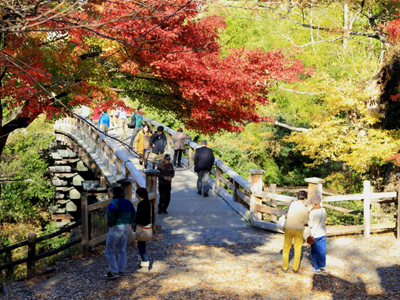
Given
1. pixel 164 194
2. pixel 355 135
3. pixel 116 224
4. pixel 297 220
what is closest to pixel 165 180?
pixel 164 194

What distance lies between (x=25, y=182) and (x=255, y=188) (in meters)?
18.4

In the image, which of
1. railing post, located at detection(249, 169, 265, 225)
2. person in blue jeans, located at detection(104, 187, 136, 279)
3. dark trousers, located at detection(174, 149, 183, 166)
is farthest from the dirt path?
dark trousers, located at detection(174, 149, 183, 166)

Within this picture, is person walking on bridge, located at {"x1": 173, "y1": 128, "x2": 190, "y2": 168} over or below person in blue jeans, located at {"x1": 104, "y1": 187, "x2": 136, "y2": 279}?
over

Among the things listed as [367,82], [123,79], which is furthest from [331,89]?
[123,79]

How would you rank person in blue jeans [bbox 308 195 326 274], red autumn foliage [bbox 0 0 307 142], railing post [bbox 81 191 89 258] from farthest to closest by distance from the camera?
red autumn foliage [bbox 0 0 307 142] < railing post [bbox 81 191 89 258] < person in blue jeans [bbox 308 195 326 274]

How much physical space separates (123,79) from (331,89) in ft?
30.2

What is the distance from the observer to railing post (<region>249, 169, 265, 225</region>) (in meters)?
11.5

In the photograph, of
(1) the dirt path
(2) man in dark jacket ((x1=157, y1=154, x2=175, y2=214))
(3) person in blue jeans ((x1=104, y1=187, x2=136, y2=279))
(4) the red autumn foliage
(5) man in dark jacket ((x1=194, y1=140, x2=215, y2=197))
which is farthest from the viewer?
(5) man in dark jacket ((x1=194, y1=140, x2=215, y2=197))

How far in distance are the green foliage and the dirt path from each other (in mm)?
17991

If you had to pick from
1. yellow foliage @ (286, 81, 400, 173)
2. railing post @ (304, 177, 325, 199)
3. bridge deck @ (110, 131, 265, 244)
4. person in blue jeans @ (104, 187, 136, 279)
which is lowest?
bridge deck @ (110, 131, 265, 244)

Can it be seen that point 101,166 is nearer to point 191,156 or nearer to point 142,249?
point 191,156

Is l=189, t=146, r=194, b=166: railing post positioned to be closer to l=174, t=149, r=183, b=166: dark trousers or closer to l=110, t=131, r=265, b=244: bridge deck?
l=174, t=149, r=183, b=166: dark trousers

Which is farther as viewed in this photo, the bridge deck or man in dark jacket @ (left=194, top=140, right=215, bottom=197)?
man in dark jacket @ (left=194, top=140, right=215, bottom=197)

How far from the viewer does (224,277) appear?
8258 millimetres
